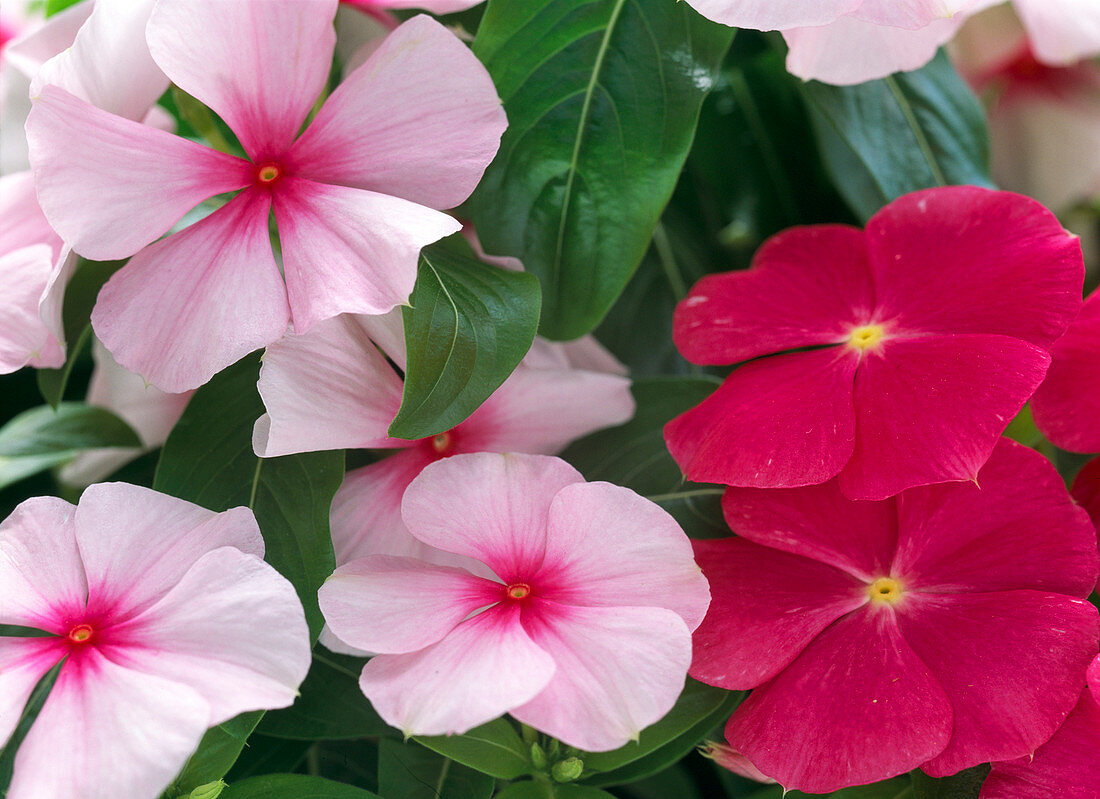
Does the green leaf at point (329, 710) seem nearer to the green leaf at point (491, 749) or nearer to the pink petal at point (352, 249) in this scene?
the green leaf at point (491, 749)

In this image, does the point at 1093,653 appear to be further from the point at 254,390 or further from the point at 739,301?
the point at 254,390

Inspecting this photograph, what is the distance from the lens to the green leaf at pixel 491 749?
0.35m

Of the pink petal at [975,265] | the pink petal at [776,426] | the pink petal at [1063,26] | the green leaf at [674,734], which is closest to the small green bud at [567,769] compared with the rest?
the green leaf at [674,734]

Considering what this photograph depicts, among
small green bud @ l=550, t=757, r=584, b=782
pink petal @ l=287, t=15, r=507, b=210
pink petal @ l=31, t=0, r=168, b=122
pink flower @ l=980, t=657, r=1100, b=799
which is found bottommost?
pink flower @ l=980, t=657, r=1100, b=799

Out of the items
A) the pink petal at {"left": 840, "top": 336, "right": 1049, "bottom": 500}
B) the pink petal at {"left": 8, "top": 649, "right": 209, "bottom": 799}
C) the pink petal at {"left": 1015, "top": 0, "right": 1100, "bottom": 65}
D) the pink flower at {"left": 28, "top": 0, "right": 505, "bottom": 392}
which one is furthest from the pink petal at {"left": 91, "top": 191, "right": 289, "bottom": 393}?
the pink petal at {"left": 1015, "top": 0, "right": 1100, "bottom": 65}

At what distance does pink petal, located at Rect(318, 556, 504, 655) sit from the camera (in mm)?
320

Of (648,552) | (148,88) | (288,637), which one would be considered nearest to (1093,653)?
(648,552)

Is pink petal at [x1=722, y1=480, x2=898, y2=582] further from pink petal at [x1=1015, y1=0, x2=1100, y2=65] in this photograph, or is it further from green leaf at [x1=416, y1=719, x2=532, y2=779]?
pink petal at [x1=1015, y1=0, x2=1100, y2=65]

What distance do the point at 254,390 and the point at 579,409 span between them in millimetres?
144

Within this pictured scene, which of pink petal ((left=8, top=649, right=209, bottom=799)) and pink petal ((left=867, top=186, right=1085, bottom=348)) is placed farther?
pink petal ((left=867, top=186, right=1085, bottom=348))

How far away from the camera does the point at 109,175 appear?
334 mm

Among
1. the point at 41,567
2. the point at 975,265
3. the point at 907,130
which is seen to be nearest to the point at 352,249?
the point at 41,567

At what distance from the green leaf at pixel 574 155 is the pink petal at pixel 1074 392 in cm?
18

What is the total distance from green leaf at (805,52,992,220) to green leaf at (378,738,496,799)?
37cm
